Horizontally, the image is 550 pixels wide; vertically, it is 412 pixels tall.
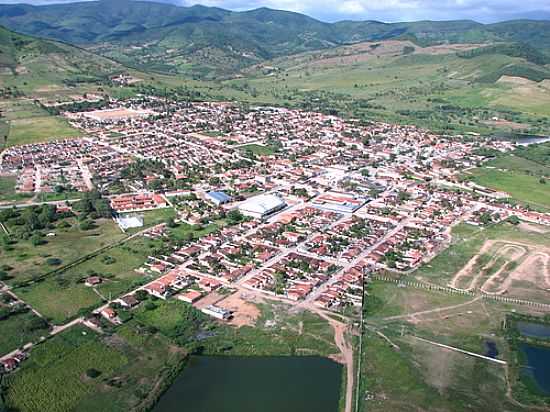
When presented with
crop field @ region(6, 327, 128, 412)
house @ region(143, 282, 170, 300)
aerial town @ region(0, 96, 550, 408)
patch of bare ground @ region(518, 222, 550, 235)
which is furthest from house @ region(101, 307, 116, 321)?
patch of bare ground @ region(518, 222, 550, 235)

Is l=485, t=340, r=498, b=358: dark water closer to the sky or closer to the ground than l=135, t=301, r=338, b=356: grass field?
closer to the ground

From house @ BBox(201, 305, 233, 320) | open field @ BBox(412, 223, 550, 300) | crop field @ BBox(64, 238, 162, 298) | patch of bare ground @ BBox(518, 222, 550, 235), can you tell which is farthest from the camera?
patch of bare ground @ BBox(518, 222, 550, 235)

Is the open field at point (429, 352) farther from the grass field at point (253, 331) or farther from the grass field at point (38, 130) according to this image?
the grass field at point (38, 130)

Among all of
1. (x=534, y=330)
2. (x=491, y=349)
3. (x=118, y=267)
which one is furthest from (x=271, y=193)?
(x=491, y=349)

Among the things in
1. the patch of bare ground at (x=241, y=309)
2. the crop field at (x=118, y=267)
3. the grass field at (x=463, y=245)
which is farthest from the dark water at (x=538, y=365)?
the crop field at (x=118, y=267)

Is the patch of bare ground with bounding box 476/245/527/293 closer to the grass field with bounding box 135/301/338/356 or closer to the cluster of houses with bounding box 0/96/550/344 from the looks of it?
the cluster of houses with bounding box 0/96/550/344

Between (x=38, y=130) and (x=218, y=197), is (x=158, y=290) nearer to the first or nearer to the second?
(x=218, y=197)

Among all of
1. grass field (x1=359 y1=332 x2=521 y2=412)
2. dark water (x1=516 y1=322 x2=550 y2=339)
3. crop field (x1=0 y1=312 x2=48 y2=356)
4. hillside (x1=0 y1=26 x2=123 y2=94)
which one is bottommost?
dark water (x1=516 y1=322 x2=550 y2=339)
